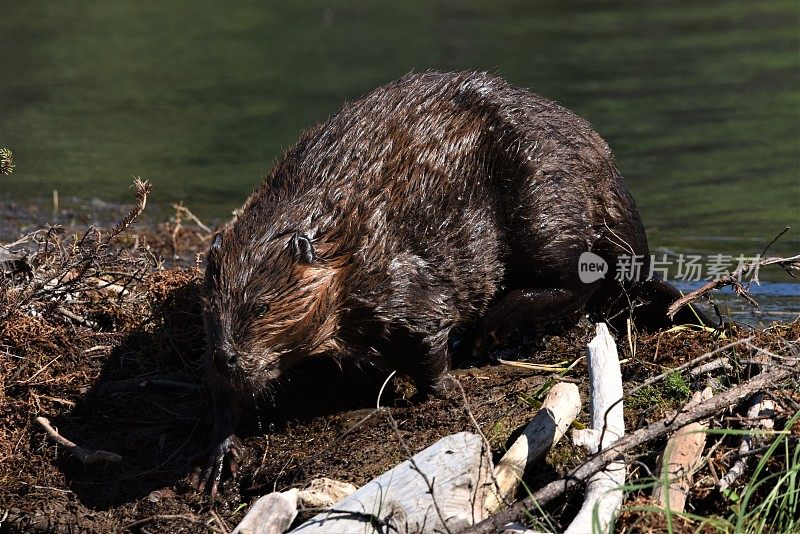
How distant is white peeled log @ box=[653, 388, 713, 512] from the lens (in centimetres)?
362

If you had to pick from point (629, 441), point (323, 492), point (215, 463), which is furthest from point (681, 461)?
point (215, 463)

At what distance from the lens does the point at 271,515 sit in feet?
11.8

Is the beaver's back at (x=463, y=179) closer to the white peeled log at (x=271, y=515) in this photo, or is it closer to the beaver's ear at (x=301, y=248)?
the beaver's ear at (x=301, y=248)

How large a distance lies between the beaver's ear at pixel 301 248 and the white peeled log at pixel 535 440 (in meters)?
0.93

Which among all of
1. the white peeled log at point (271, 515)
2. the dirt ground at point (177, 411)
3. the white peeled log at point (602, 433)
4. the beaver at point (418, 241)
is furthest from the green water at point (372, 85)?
the white peeled log at point (271, 515)

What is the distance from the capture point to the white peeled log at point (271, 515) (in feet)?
11.7

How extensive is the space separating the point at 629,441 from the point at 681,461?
0.25 metres

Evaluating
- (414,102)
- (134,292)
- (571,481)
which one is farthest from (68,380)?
(571,481)

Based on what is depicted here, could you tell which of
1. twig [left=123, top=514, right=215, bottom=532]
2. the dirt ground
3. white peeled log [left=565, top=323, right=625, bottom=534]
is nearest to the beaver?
the dirt ground

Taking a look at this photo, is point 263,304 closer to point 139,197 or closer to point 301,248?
point 301,248

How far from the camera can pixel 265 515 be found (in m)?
3.60

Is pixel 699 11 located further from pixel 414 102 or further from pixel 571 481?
pixel 571 481

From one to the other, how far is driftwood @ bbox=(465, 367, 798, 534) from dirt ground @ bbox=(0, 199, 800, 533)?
0.40 feet

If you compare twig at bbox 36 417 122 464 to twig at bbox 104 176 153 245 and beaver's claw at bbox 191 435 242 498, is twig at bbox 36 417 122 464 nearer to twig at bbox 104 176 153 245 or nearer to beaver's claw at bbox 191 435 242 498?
beaver's claw at bbox 191 435 242 498
